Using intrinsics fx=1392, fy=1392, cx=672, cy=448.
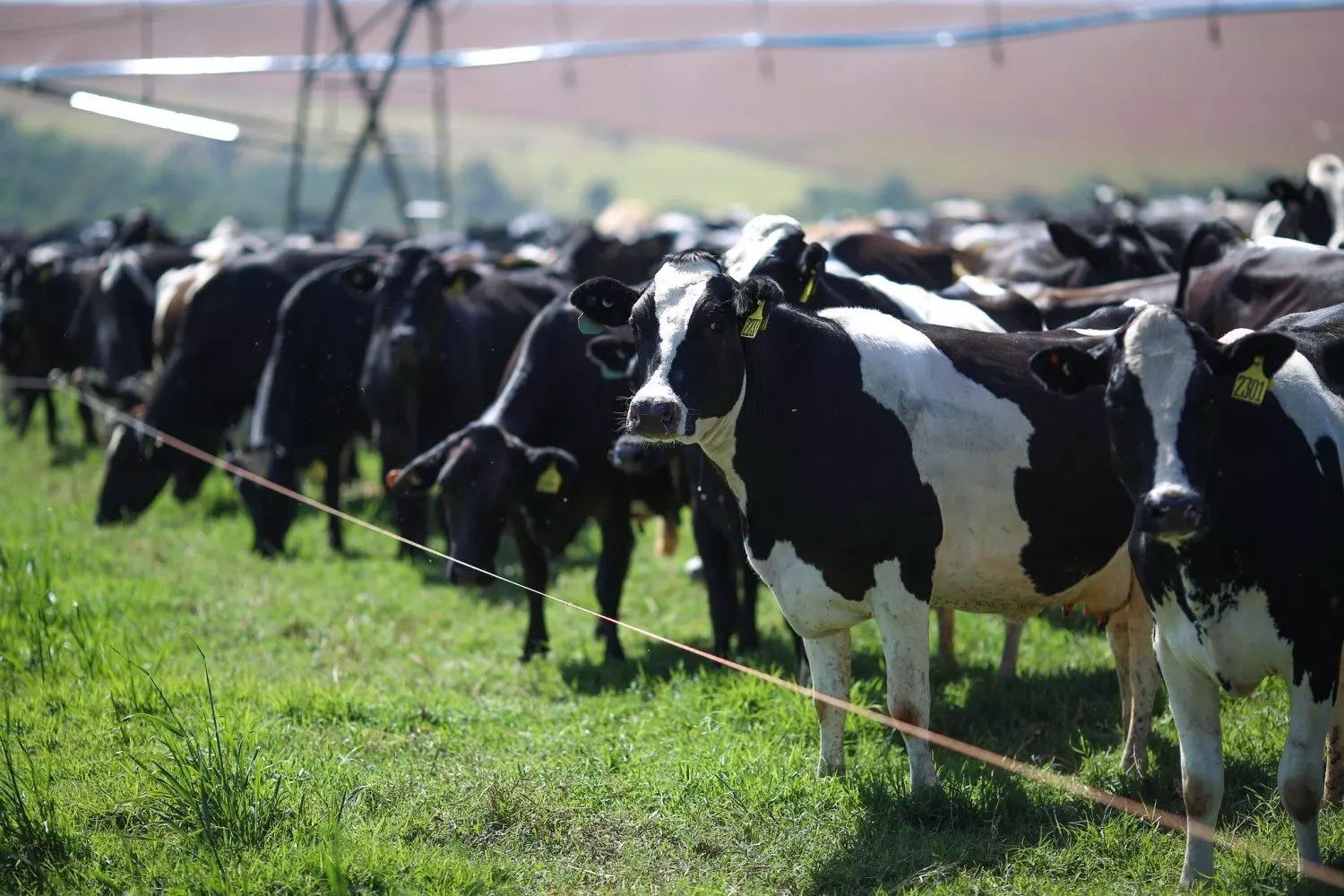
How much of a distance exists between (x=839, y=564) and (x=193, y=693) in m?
3.25

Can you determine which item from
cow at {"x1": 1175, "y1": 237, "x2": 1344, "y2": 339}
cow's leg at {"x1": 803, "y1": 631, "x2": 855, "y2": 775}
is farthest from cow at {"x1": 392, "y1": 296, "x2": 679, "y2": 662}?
cow at {"x1": 1175, "y1": 237, "x2": 1344, "y2": 339}

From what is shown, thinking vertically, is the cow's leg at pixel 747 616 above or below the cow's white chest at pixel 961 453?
below

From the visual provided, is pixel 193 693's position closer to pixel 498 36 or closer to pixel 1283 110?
pixel 498 36

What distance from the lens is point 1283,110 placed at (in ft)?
90.4

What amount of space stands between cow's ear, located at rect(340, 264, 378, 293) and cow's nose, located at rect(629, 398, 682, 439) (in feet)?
20.0

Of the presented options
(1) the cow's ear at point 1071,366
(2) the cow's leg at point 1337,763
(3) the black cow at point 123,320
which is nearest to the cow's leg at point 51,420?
(3) the black cow at point 123,320

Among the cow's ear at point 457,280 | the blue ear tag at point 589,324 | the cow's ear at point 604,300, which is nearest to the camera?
the cow's ear at point 604,300

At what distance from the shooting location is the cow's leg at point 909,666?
17.1 ft

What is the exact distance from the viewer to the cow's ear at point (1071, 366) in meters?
4.55

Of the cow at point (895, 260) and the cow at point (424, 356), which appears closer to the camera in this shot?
the cow at point (895, 260)

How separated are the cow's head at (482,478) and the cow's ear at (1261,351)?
4160 millimetres

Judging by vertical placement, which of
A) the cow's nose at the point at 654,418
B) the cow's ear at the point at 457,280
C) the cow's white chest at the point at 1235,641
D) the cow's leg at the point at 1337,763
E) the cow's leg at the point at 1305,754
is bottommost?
the cow's leg at the point at 1337,763

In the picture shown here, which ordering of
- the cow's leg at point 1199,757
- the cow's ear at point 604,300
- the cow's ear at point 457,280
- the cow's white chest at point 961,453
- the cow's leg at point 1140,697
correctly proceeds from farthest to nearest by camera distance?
the cow's ear at point 457,280
the cow's ear at point 604,300
the cow's leg at point 1140,697
the cow's white chest at point 961,453
the cow's leg at point 1199,757

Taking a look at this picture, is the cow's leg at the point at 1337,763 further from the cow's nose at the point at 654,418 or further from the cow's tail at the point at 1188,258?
the cow's tail at the point at 1188,258
